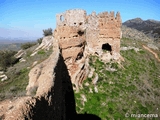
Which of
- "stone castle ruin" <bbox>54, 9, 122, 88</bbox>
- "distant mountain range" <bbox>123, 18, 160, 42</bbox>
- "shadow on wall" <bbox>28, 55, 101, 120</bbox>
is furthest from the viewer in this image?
"distant mountain range" <bbox>123, 18, 160, 42</bbox>

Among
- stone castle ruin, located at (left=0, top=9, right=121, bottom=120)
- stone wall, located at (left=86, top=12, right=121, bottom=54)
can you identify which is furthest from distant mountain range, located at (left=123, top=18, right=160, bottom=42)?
stone castle ruin, located at (left=0, top=9, right=121, bottom=120)

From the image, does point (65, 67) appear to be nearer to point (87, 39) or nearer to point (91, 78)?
point (91, 78)

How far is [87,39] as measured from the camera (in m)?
19.6

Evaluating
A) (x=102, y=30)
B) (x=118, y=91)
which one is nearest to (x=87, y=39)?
(x=102, y=30)

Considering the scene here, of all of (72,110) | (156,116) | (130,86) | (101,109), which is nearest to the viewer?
(72,110)

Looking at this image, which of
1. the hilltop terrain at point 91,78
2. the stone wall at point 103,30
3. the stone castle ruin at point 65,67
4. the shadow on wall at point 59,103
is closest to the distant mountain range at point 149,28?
the stone wall at point 103,30

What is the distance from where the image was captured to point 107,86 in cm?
1598

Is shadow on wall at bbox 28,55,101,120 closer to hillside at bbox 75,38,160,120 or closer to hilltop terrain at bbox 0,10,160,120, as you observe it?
hilltop terrain at bbox 0,10,160,120

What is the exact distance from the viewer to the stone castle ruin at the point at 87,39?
47.0 ft

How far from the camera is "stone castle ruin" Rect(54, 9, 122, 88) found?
14330 mm

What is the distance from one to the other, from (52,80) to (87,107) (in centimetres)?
641

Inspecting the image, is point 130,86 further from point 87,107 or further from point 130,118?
point 87,107

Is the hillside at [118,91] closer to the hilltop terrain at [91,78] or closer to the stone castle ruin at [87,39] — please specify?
the hilltop terrain at [91,78]

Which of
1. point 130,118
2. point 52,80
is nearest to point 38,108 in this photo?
point 52,80
